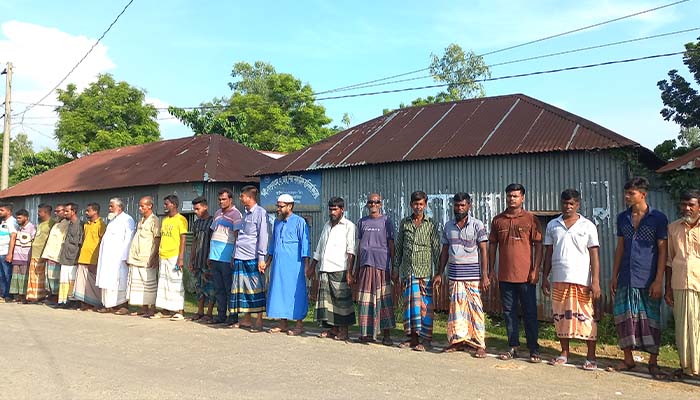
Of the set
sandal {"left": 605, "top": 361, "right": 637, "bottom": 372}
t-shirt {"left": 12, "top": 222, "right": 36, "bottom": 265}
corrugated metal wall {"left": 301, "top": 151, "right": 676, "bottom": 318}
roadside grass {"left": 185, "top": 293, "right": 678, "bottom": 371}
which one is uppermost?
corrugated metal wall {"left": 301, "top": 151, "right": 676, "bottom": 318}

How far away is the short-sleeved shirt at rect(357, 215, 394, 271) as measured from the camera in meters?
6.34

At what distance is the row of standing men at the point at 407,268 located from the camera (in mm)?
4938

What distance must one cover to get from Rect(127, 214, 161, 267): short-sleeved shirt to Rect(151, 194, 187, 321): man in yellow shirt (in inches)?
10.5

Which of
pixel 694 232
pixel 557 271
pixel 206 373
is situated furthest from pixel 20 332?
pixel 694 232

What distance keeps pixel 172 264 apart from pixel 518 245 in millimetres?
4905

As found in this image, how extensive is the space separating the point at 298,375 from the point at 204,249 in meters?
3.61

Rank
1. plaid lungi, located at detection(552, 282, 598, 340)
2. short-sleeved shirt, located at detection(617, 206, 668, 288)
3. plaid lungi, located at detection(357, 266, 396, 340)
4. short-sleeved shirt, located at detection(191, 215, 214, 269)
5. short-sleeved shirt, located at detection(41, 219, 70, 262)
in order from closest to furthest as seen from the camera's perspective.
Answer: short-sleeved shirt, located at detection(617, 206, 668, 288), plaid lungi, located at detection(552, 282, 598, 340), plaid lungi, located at detection(357, 266, 396, 340), short-sleeved shirt, located at detection(191, 215, 214, 269), short-sleeved shirt, located at detection(41, 219, 70, 262)

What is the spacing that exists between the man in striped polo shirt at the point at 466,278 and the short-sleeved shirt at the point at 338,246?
1.23m

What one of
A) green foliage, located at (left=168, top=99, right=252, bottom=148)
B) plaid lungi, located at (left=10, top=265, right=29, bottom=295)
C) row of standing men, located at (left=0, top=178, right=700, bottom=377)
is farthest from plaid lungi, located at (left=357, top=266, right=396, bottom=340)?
green foliage, located at (left=168, top=99, right=252, bottom=148)

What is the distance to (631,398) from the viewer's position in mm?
4109

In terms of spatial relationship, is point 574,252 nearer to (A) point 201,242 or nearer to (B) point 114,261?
(A) point 201,242

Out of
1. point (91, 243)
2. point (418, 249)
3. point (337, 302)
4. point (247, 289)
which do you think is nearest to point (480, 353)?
point (418, 249)

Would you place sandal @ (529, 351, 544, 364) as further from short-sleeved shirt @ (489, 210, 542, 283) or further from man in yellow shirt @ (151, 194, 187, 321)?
man in yellow shirt @ (151, 194, 187, 321)

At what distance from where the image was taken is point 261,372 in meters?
4.80
